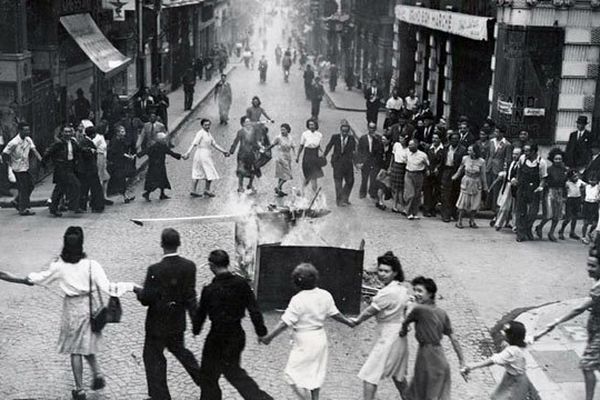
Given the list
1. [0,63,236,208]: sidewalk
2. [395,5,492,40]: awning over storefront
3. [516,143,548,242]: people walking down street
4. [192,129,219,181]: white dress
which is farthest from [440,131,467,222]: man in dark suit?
[0,63,236,208]: sidewalk

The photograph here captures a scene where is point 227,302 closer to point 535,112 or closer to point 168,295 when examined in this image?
point 168,295

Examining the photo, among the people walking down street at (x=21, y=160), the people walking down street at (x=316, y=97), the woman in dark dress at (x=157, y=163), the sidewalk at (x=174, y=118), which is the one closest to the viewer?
the people walking down street at (x=21, y=160)

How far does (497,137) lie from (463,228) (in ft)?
6.49

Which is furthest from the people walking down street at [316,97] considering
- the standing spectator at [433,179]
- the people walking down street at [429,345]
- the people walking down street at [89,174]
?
the people walking down street at [429,345]

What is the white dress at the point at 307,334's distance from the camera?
7707 millimetres

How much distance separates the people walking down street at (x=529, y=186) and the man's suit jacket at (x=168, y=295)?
357 inches

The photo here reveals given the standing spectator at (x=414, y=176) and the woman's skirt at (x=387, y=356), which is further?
the standing spectator at (x=414, y=176)

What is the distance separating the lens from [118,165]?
1808 cm

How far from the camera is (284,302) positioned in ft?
37.3

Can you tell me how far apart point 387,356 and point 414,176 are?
9356 mm

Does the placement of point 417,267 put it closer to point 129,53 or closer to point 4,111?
point 4,111

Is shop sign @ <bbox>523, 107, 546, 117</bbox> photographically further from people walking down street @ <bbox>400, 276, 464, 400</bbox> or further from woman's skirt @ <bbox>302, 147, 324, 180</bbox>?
people walking down street @ <bbox>400, 276, 464, 400</bbox>

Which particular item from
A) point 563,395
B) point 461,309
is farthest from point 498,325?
point 563,395

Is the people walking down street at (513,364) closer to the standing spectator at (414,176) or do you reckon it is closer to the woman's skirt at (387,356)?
the woman's skirt at (387,356)
